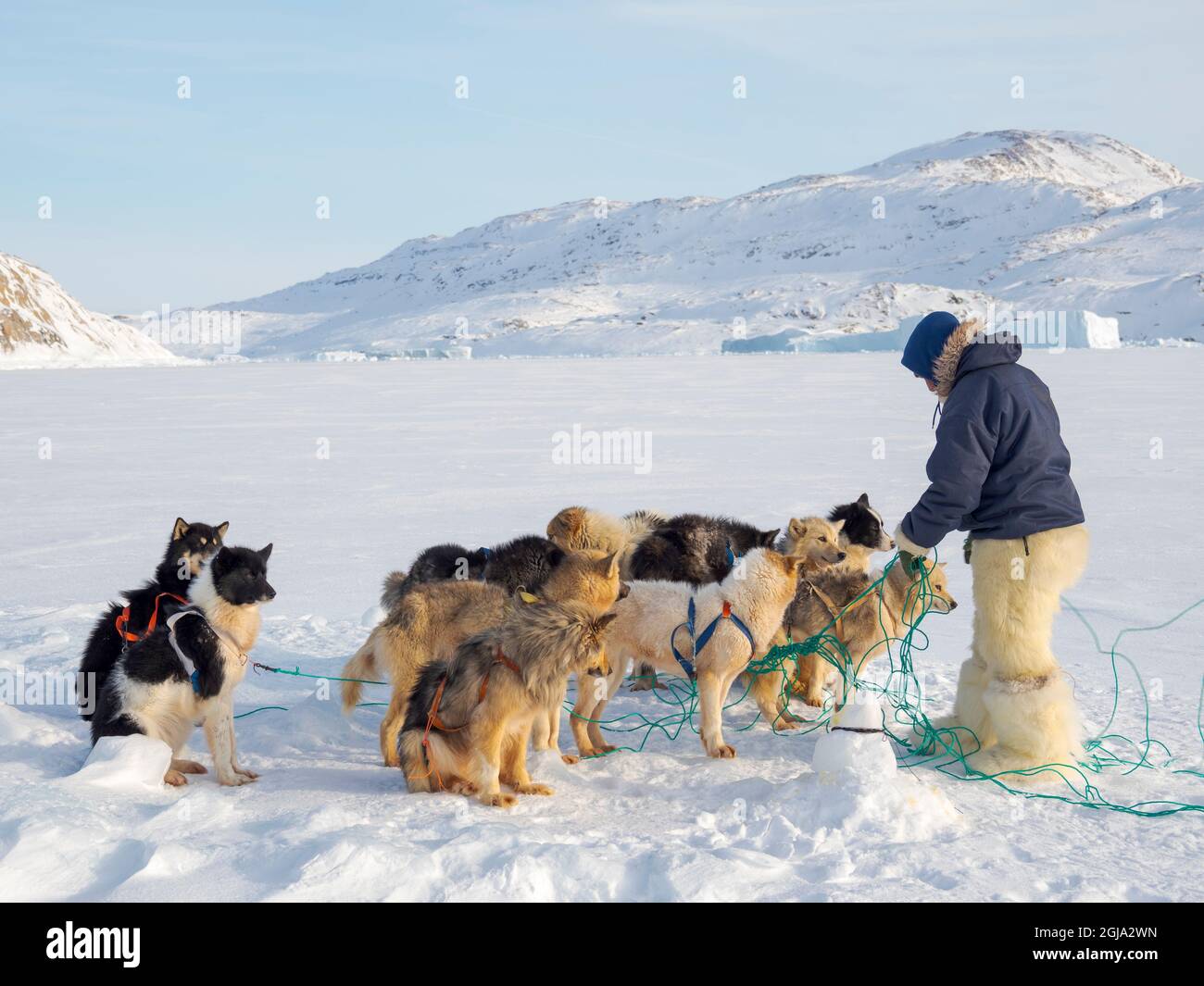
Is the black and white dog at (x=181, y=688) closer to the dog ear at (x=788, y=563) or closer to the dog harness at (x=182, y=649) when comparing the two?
the dog harness at (x=182, y=649)

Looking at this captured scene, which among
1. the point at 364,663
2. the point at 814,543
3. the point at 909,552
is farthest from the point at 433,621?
the point at 909,552

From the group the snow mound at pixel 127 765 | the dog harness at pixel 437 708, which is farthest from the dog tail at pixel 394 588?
the snow mound at pixel 127 765

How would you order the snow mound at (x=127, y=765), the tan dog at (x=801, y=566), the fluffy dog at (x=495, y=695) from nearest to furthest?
the fluffy dog at (x=495, y=695) → the snow mound at (x=127, y=765) → the tan dog at (x=801, y=566)

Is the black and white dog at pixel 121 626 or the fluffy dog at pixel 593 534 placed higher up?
the fluffy dog at pixel 593 534

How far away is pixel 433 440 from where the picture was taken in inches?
801

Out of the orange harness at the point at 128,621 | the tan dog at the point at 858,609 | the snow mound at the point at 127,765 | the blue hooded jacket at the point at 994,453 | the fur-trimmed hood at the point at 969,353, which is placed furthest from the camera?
the tan dog at the point at 858,609

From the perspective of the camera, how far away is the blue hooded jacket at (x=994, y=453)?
4.84 metres

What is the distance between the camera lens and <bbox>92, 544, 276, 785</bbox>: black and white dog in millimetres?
4875

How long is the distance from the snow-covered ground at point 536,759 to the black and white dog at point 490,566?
84 centimetres

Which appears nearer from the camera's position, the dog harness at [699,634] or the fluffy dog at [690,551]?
the dog harness at [699,634]

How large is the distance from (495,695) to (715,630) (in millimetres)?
1327

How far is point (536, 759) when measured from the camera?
530 cm

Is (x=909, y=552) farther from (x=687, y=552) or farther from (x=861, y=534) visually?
(x=687, y=552)

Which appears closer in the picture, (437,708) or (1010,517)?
(437,708)
